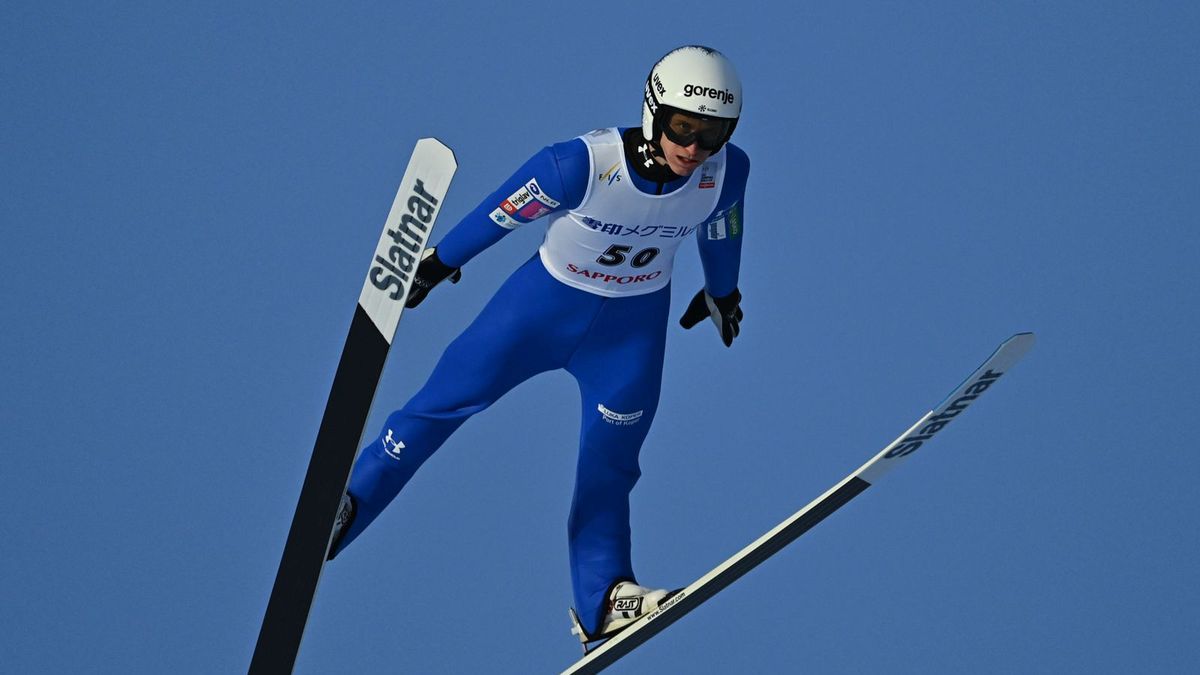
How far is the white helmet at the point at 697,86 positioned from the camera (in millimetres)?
3762

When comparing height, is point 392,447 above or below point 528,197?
below

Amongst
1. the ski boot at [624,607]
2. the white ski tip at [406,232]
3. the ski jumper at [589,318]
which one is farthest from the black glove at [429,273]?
the ski boot at [624,607]

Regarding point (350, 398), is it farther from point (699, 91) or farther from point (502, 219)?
point (699, 91)

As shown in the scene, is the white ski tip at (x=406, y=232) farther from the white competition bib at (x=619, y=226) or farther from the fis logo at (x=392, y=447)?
the fis logo at (x=392, y=447)

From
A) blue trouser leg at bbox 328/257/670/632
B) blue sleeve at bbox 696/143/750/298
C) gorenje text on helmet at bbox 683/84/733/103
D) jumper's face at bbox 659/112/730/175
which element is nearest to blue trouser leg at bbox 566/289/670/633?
blue trouser leg at bbox 328/257/670/632

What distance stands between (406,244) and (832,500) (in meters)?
0.91

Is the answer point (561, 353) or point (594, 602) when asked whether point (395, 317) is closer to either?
point (561, 353)

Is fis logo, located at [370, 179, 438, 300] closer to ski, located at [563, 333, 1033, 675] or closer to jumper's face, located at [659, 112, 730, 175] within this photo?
jumper's face, located at [659, 112, 730, 175]

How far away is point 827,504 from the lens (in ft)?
13.1

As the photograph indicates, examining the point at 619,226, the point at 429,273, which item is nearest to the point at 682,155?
the point at 619,226

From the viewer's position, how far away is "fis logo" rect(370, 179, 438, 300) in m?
3.50

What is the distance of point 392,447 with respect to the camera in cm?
418

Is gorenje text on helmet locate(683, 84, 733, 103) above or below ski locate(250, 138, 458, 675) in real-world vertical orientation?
above

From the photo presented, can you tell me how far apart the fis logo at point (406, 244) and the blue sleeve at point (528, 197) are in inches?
16.2
